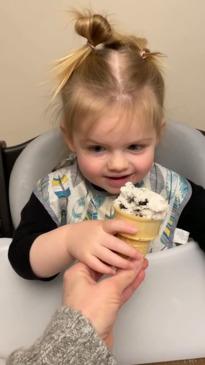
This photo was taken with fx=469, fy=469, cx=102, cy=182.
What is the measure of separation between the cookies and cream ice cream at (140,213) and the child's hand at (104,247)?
1cm

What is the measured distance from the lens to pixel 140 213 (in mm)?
556

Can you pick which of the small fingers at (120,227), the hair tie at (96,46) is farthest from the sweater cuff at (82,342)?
the hair tie at (96,46)

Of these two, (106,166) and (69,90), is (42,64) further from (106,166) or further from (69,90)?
(106,166)

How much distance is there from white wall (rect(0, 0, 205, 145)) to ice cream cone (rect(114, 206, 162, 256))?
526 millimetres

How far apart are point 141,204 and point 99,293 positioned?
0.38 feet

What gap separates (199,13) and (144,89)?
1.02 ft

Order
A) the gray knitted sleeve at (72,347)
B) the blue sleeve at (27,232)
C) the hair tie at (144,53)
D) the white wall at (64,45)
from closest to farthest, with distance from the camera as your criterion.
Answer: the gray knitted sleeve at (72,347), the blue sleeve at (27,232), the hair tie at (144,53), the white wall at (64,45)

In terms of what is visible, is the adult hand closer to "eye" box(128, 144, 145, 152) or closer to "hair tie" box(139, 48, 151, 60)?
"eye" box(128, 144, 145, 152)

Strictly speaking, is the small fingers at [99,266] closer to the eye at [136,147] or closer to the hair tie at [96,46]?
the eye at [136,147]

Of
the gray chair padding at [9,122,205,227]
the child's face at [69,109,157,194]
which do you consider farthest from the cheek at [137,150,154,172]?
the gray chair padding at [9,122,205,227]

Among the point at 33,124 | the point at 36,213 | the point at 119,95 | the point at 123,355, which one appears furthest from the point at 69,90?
the point at 123,355

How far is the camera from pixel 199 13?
969 mm

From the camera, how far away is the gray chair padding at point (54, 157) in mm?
868

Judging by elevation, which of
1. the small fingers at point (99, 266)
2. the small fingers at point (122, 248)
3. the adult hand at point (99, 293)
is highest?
the small fingers at point (122, 248)
